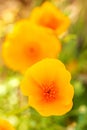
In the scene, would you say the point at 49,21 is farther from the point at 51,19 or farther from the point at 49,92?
the point at 49,92

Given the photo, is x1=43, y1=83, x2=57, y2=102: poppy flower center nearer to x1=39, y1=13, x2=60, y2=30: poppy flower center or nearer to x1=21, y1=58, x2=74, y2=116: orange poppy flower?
x1=21, y1=58, x2=74, y2=116: orange poppy flower

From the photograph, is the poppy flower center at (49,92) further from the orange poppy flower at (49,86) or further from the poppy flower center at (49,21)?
the poppy flower center at (49,21)

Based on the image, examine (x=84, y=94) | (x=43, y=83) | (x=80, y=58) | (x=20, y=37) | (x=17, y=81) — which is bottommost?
(x=84, y=94)

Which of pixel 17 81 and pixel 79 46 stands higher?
pixel 17 81

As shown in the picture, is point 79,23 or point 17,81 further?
point 79,23

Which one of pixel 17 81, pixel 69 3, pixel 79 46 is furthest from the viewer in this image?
pixel 69 3

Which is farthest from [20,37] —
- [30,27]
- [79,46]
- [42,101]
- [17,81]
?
[79,46]

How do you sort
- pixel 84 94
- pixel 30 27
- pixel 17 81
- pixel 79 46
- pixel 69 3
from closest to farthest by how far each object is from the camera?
pixel 30 27
pixel 17 81
pixel 84 94
pixel 79 46
pixel 69 3

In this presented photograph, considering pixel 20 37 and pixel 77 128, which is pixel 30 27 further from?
pixel 77 128
